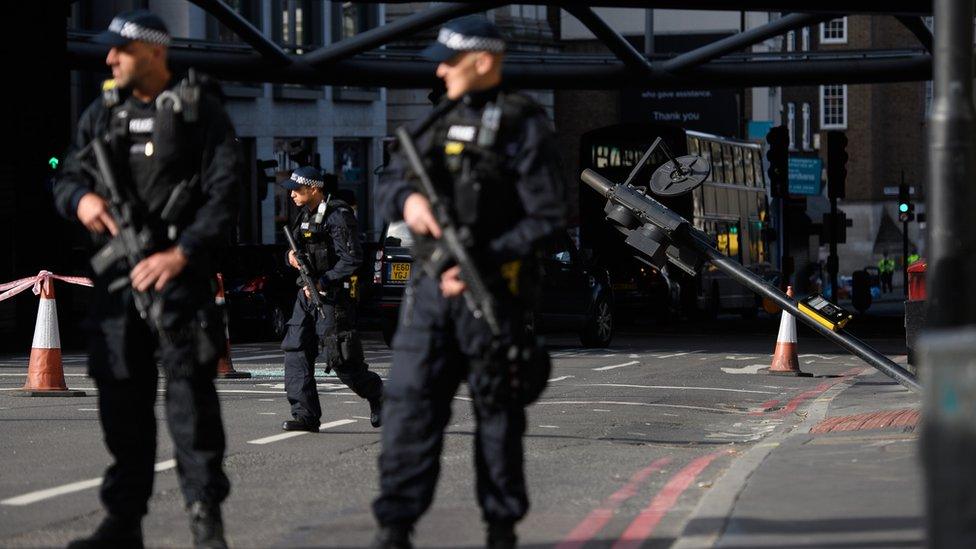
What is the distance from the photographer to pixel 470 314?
5953 millimetres

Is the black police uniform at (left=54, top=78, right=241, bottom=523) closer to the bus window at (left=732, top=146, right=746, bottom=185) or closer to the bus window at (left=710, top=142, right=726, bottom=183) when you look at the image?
the bus window at (left=710, top=142, right=726, bottom=183)

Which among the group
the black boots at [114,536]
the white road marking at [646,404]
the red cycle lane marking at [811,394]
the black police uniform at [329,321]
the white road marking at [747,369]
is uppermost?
the black police uniform at [329,321]

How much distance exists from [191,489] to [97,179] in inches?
44.4

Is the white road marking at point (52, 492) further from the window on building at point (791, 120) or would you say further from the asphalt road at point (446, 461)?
the window on building at point (791, 120)

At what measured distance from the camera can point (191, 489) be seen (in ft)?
20.6

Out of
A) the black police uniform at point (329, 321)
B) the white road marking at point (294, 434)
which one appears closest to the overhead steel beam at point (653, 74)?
the white road marking at point (294, 434)

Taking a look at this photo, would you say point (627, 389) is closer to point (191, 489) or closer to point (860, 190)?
point (191, 489)

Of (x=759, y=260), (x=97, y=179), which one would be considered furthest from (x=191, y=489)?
(x=759, y=260)

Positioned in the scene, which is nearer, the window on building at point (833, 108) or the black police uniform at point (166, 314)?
the black police uniform at point (166, 314)

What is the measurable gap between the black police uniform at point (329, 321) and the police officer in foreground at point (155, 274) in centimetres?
490

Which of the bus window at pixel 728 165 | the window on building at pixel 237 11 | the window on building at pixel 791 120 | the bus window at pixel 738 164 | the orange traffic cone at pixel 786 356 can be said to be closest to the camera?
the orange traffic cone at pixel 786 356

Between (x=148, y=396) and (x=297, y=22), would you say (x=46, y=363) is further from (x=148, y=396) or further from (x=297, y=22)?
(x=297, y=22)

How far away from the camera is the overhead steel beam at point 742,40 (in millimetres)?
31094

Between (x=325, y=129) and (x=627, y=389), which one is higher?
(x=325, y=129)
